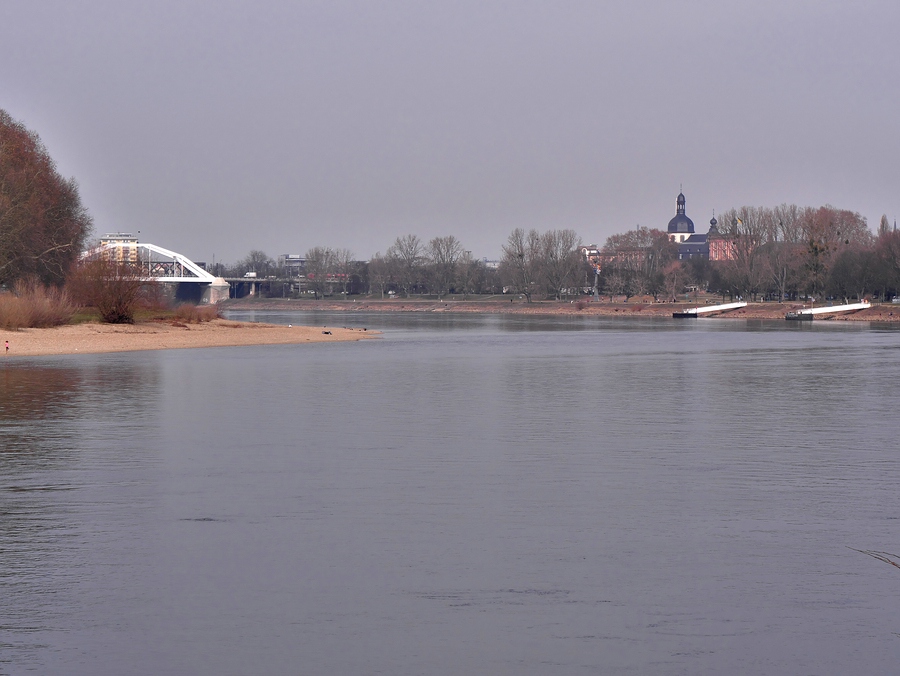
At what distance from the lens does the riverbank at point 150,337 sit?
47.0m

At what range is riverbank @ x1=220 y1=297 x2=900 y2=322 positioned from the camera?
111 metres

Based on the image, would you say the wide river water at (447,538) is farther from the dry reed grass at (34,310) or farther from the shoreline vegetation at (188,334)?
the dry reed grass at (34,310)

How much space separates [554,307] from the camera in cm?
15175

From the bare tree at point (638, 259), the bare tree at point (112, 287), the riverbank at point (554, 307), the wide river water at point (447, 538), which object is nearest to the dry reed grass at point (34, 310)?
the bare tree at point (112, 287)

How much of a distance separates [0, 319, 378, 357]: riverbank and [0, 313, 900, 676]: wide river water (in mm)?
23577

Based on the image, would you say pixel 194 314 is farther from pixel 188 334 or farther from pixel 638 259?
pixel 638 259

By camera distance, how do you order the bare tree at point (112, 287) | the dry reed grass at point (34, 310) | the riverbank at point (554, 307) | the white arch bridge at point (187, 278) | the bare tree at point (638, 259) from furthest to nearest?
the white arch bridge at point (187, 278) < the bare tree at point (638, 259) < the riverbank at point (554, 307) < the bare tree at point (112, 287) < the dry reed grass at point (34, 310)

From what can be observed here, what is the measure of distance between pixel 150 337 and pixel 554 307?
101 meters

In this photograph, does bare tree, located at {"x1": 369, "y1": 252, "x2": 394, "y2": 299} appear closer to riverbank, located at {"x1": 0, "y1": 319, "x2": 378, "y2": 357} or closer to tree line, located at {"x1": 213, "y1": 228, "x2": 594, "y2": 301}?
tree line, located at {"x1": 213, "y1": 228, "x2": 594, "y2": 301}

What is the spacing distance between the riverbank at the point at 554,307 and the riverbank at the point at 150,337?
62387 millimetres

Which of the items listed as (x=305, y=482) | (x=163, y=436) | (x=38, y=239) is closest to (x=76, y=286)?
(x=38, y=239)

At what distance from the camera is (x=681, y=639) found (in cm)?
768

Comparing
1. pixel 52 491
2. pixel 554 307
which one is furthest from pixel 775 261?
pixel 52 491

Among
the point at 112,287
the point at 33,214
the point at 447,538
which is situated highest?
the point at 33,214
